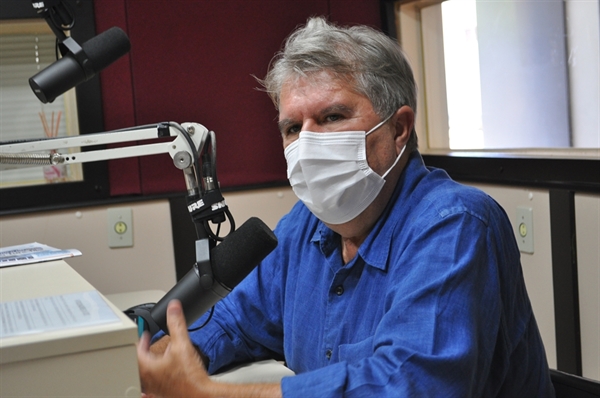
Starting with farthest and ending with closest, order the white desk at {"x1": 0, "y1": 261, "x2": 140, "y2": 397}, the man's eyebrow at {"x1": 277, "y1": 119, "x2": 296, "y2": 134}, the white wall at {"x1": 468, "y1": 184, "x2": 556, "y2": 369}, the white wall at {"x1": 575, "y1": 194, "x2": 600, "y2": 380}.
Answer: the white wall at {"x1": 468, "y1": 184, "x2": 556, "y2": 369} → the white wall at {"x1": 575, "y1": 194, "x2": 600, "y2": 380} → the man's eyebrow at {"x1": 277, "y1": 119, "x2": 296, "y2": 134} → the white desk at {"x1": 0, "y1": 261, "x2": 140, "y2": 397}

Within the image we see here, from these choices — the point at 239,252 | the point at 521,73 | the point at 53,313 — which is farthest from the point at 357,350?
the point at 521,73

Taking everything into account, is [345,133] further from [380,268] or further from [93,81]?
[93,81]

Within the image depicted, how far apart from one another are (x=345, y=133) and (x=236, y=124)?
1.34 meters

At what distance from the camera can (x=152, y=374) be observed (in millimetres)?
993

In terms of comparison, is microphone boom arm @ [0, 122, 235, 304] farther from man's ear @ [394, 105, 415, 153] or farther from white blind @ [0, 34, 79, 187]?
white blind @ [0, 34, 79, 187]

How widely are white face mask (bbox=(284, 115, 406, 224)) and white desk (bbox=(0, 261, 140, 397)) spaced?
1.89 feet

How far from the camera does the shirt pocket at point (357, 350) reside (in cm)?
116

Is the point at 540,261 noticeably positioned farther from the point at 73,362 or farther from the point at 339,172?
the point at 73,362

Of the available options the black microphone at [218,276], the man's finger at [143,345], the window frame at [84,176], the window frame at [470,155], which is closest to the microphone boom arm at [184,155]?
the black microphone at [218,276]

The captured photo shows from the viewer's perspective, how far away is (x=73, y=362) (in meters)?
0.82

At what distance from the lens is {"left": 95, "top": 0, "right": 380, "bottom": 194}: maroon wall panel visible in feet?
8.16

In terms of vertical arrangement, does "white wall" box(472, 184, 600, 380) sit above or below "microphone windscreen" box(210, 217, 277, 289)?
below

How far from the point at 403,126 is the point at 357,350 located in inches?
17.8

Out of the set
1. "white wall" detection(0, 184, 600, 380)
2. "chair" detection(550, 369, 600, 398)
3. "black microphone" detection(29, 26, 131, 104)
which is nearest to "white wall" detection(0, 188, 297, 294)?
"white wall" detection(0, 184, 600, 380)
